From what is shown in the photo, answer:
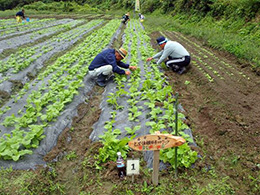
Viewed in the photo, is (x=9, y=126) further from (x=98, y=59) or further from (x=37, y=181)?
(x=98, y=59)

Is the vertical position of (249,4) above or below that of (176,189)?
above

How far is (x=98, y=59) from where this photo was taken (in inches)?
246

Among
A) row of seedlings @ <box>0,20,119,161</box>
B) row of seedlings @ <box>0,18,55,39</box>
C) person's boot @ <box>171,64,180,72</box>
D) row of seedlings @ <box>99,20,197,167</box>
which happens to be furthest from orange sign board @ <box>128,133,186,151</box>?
row of seedlings @ <box>0,18,55,39</box>

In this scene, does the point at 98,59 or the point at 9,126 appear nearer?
the point at 9,126

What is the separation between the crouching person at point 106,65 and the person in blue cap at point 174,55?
1.32 metres

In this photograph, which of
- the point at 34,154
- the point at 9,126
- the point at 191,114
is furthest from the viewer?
the point at 191,114

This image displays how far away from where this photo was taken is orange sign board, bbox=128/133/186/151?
2.50 metres

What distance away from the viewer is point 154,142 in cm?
252

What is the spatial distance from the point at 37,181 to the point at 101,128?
1.55 meters

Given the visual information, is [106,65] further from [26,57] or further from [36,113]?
[26,57]

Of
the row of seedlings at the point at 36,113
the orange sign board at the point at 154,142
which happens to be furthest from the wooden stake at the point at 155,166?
the row of seedlings at the point at 36,113

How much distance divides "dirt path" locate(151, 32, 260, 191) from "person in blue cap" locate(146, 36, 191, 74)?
11.2 inches

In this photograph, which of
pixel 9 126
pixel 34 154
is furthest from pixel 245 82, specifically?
pixel 9 126

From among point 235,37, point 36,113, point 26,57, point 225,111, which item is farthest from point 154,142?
point 235,37
